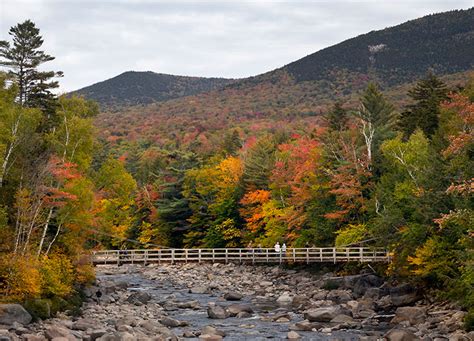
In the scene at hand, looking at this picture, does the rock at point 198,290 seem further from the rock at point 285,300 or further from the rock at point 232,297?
the rock at point 285,300

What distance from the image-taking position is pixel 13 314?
76.8 ft

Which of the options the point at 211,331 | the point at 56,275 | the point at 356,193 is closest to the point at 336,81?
the point at 356,193

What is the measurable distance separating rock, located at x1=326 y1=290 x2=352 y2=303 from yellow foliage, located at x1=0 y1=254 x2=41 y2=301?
15923mm

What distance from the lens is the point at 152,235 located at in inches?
2406

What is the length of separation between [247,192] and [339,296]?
70.1 feet

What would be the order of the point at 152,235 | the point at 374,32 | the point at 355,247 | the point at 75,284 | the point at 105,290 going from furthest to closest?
the point at 374,32 → the point at 152,235 → the point at 355,247 → the point at 105,290 → the point at 75,284

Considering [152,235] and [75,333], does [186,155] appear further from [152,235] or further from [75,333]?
[75,333]

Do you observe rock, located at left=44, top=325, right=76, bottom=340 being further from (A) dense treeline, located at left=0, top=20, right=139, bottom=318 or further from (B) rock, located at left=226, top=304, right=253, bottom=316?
(B) rock, located at left=226, top=304, right=253, bottom=316

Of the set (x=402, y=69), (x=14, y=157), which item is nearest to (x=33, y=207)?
(x=14, y=157)

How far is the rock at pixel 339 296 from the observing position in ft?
109

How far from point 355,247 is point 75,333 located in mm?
21253

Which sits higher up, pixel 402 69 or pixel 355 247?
pixel 402 69

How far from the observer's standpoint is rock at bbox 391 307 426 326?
26138 millimetres

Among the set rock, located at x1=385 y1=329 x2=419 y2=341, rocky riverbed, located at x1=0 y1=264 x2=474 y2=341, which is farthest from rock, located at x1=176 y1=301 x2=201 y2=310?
rock, located at x1=385 y1=329 x2=419 y2=341
